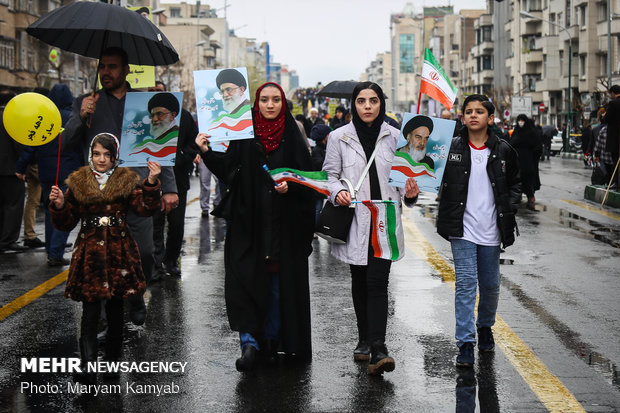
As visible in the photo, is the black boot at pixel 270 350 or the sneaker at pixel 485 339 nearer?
the black boot at pixel 270 350

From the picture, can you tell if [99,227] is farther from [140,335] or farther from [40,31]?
[40,31]

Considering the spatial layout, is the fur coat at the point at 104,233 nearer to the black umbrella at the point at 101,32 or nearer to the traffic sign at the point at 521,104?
the black umbrella at the point at 101,32

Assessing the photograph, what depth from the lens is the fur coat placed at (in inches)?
225

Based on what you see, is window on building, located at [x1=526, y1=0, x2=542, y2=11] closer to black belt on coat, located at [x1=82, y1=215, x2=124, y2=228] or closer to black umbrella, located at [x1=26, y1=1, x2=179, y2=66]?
black umbrella, located at [x1=26, y1=1, x2=179, y2=66]

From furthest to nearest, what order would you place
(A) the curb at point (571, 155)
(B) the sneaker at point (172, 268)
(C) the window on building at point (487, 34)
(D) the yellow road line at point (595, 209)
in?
(C) the window on building at point (487, 34) < (A) the curb at point (571, 155) < (D) the yellow road line at point (595, 209) < (B) the sneaker at point (172, 268)

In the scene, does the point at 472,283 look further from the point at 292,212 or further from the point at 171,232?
the point at 171,232

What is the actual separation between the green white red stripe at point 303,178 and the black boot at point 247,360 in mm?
1100

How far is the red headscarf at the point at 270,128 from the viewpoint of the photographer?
239 inches

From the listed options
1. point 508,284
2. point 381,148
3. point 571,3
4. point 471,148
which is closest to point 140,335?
point 381,148

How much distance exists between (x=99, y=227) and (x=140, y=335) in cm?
137

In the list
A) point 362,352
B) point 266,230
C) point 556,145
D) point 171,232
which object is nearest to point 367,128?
point 266,230

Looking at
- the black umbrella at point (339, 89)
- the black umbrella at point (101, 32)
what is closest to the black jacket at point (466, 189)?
the black umbrella at point (101, 32)

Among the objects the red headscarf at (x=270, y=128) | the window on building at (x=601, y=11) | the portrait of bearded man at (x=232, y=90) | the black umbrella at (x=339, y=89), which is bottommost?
the red headscarf at (x=270, y=128)

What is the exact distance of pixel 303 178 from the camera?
6055mm
